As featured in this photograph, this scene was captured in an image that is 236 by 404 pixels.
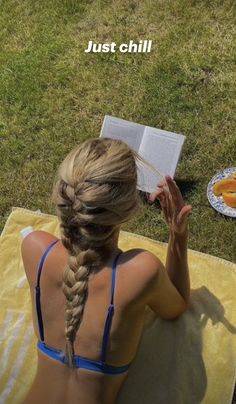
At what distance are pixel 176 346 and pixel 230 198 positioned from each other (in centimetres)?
78

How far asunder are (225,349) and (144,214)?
83 centimetres

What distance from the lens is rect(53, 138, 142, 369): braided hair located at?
164cm

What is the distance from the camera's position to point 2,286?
255 cm

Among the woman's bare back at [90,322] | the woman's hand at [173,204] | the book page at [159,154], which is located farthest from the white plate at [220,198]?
the woman's bare back at [90,322]

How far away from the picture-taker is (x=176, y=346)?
2.21 metres

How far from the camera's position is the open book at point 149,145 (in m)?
2.70

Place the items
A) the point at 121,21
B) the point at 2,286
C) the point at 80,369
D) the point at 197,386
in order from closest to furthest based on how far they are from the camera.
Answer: the point at 80,369, the point at 197,386, the point at 2,286, the point at 121,21

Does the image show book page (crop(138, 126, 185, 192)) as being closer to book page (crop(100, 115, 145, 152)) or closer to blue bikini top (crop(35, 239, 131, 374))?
book page (crop(100, 115, 145, 152))

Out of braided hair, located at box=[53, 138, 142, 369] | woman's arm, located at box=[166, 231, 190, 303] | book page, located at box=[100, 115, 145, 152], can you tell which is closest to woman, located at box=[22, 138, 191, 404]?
braided hair, located at box=[53, 138, 142, 369]

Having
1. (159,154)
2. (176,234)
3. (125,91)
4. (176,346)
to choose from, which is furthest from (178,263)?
(125,91)

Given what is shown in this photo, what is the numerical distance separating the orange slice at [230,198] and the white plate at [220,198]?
19 millimetres

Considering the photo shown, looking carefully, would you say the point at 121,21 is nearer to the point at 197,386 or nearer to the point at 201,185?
the point at 201,185

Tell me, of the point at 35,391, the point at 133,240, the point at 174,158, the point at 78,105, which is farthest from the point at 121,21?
the point at 35,391

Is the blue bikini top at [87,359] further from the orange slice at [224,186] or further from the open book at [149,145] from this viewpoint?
the orange slice at [224,186]
